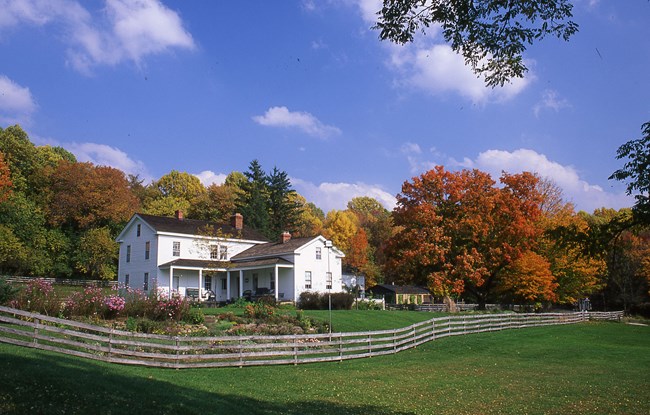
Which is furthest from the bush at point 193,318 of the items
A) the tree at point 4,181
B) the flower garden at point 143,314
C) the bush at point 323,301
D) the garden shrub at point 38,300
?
the tree at point 4,181

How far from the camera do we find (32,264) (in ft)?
165

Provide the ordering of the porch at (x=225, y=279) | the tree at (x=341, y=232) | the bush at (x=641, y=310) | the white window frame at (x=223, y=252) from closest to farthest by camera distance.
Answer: the porch at (x=225, y=279) → the white window frame at (x=223, y=252) → the bush at (x=641, y=310) → the tree at (x=341, y=232)

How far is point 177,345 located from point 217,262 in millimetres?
27783

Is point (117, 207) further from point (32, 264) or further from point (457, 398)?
point (457, 398)

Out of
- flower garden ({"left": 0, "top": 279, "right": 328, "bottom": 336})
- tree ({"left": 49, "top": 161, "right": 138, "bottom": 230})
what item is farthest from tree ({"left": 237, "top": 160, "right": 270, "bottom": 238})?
flower garden ({"left": 0, "top": 279, "right": 328, "bottom": 336})

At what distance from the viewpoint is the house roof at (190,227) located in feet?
142

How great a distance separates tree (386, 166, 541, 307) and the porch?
908 centimetres

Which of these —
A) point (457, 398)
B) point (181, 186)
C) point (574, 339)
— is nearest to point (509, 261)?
point (574, 339)

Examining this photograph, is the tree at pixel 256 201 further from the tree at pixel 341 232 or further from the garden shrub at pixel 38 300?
the garden shrub at pixel 38 300

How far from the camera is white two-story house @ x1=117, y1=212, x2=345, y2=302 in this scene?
41.2m

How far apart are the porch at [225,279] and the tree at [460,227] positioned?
29.8 feet

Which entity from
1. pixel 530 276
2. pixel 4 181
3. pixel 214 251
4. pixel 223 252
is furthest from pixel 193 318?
pixel 4 181

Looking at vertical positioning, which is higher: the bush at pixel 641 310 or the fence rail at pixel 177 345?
the fence rail at pixel 177 345

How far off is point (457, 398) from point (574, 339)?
70.4ft
